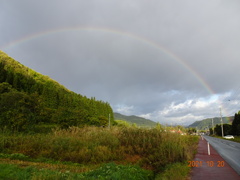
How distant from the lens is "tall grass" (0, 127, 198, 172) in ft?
38.3

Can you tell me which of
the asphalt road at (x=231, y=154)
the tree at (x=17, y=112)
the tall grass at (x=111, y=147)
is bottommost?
the asphalt road at (x=231, y=154)

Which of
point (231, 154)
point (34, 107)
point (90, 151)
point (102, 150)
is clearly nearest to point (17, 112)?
point (34, 107)

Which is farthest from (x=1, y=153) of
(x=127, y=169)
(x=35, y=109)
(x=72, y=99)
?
(x=72, y=99)

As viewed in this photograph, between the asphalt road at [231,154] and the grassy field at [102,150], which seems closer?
the grassy field at [102,150]

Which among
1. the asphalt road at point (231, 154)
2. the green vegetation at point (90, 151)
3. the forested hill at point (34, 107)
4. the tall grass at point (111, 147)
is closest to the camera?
the green vegetation at point (90, 151)

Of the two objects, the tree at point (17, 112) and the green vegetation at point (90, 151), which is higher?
the tree at point (17, 112)

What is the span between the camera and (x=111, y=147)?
45.8 feet

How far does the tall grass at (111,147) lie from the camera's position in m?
11.7

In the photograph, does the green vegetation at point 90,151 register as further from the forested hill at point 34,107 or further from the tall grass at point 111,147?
the forested hill at point 34,107

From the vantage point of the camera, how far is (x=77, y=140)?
1469 cm

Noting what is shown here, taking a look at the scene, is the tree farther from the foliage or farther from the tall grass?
the foliage

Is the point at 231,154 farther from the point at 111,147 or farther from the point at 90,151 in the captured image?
the point at 90,151

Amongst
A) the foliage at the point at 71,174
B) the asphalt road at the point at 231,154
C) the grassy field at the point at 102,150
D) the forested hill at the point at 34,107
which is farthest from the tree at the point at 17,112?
the asphalt road at the point at 231,154

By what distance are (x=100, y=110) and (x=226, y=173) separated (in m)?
50.5
